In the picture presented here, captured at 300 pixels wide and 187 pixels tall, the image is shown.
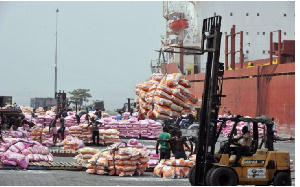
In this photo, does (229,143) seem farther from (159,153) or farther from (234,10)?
(234,10)

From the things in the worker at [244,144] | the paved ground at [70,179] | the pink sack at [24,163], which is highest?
the worker at [244,144]

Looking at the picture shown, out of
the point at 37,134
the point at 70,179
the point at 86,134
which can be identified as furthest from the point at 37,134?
the point at 70,179

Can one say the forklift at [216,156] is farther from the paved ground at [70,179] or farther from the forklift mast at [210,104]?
the paved ground at [70,179]

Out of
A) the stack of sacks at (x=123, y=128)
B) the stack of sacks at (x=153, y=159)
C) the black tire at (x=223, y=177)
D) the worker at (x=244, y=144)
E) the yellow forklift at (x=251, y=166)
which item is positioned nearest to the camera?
the black tire at (x=223, y=177)

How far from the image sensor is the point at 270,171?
1091 cm

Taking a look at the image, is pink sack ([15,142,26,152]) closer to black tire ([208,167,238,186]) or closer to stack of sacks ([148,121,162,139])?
black tire ([208,167,238,186])

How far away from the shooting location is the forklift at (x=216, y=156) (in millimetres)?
10273

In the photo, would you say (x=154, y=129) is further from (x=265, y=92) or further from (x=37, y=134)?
(x=265, y=92)

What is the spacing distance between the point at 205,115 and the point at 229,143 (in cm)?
81

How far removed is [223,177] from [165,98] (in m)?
2.80

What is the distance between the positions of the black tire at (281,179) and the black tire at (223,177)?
851mm

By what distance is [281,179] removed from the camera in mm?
10867

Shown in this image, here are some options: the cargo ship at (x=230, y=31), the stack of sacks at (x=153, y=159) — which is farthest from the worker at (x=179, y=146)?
the cargo ship at (x=230, y=31)

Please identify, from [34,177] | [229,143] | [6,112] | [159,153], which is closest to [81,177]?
[34,177]
